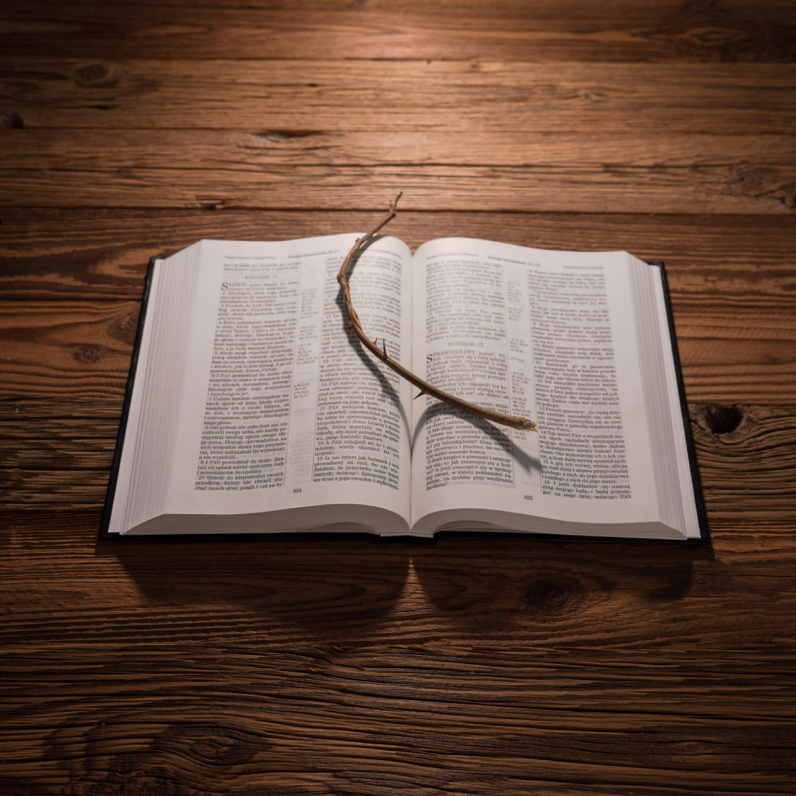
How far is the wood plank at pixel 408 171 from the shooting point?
943 mm

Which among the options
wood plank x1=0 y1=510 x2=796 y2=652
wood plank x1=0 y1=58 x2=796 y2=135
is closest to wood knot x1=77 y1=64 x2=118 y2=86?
wood plank x1=0 y1=58 x2=796 y2=135

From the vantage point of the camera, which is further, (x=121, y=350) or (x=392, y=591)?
(x=121, y=350)

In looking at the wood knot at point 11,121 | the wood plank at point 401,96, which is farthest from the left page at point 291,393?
the wood knot at point 11,121

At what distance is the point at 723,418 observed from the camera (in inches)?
30.9

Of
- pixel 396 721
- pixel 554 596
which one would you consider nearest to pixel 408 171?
pixel 554 596

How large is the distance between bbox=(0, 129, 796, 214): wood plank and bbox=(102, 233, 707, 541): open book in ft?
0.48

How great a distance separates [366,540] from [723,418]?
469 mm

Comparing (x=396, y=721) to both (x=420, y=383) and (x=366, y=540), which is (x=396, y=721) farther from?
(x=420, y=383)

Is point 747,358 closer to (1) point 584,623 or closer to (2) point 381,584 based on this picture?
(1) point 584,623

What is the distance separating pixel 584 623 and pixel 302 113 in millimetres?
869

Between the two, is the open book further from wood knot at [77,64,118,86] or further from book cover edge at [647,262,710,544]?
wood knot at [77,64,118,86]

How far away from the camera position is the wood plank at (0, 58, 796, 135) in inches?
40.1

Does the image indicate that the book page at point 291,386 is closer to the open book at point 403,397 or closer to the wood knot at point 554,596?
the open book at point 403,397

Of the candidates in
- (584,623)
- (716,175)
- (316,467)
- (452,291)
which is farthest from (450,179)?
(584,623)
